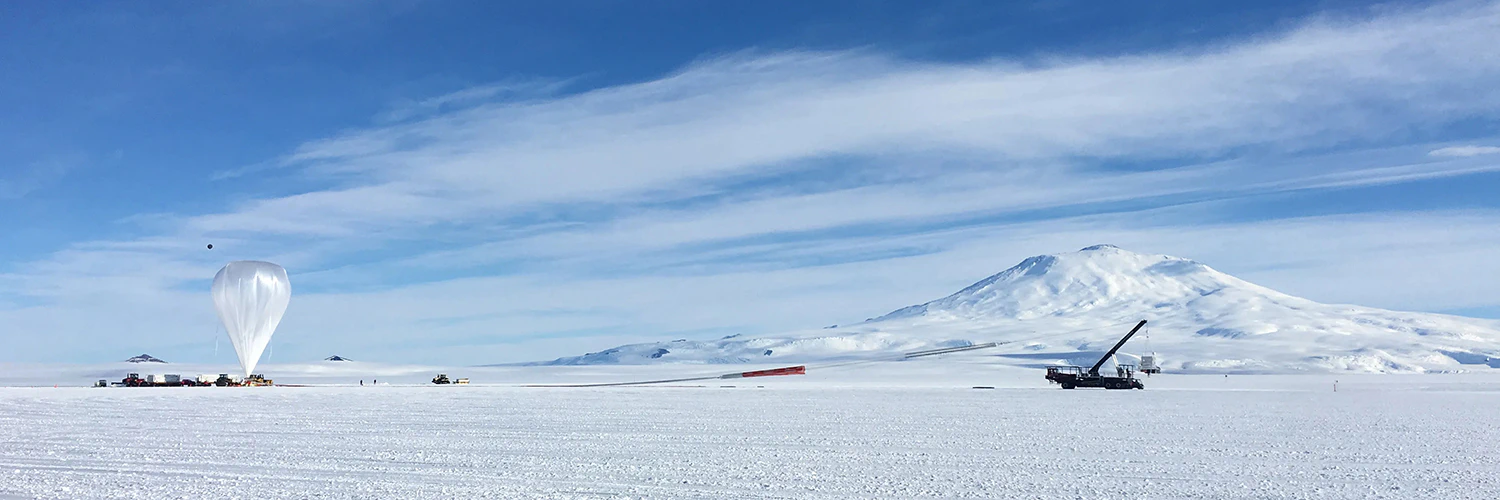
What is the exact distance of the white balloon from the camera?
72500 mm

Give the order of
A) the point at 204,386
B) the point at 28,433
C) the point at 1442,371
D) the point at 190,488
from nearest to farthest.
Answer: the point at 190,488 < the point at 28,433 < the point at 204,386 < the point at 1442,371

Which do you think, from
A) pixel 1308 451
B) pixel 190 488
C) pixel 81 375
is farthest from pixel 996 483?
pixel 81 375

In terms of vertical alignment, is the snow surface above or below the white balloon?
below

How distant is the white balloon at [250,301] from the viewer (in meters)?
72.5

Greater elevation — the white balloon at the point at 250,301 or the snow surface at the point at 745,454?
the white balloon at the point at 250,301

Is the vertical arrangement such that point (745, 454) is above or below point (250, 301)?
below

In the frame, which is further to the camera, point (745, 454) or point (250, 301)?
point (250, 301)

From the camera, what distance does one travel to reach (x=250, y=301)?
240 ft

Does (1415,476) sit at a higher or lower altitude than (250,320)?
lower

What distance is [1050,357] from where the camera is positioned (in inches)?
7864

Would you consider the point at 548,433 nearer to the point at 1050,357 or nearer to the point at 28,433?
the point at 28,433

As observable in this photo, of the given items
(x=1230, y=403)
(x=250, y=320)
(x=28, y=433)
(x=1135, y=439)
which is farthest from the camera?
(x=250, y=320)

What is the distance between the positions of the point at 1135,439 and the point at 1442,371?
628 ft

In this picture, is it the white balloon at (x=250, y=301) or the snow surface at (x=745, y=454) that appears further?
the white balloon at (x=250, y=301)
